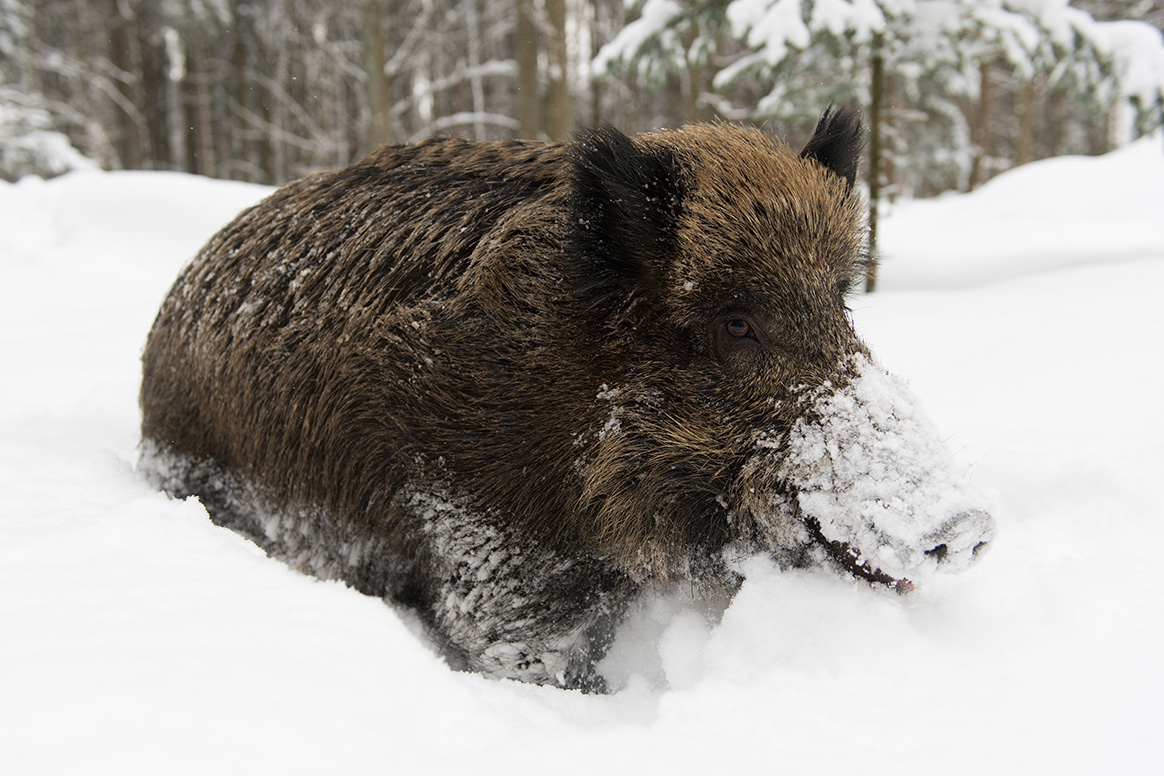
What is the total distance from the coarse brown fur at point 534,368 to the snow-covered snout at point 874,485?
0.05 meters

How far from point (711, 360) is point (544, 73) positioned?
15768 millimetres

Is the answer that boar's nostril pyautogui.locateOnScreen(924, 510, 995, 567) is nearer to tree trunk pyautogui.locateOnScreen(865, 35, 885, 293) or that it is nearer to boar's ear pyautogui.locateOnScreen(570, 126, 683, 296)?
boar's ear pyautogui.locateOnScreen(570, 126, 683, 296)

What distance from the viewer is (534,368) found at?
83.3 inches

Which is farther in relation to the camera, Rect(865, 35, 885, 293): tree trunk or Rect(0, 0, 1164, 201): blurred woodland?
Rect(865, 35, 885, 293): tree trunk

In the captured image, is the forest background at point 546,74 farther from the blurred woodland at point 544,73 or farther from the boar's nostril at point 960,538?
the boar's nostril at point 960,538

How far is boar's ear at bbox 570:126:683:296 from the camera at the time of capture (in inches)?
78.9

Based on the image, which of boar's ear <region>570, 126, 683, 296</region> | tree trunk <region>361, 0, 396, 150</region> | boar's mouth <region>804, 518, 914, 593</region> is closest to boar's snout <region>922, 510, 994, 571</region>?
boar's mouth <region>804, 518, 914, 593</region>

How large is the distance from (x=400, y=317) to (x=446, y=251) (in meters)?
0.26

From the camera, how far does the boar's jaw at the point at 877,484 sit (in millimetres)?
1602

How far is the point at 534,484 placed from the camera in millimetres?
2121

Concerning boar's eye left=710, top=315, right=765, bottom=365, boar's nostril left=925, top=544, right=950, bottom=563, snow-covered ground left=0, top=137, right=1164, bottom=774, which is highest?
boar's eye left=710, top=315, right=765, bottom=365

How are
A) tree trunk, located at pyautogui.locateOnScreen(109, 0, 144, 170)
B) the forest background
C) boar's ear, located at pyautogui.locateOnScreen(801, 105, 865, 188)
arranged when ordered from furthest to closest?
1. tree trunk, located at pyautogui.locateOnScreen(109, 0, 144, 170)
2. the forest background
3. boar's ear, located at pyautogui.locateOnScreen(801, 105, 865, 188)

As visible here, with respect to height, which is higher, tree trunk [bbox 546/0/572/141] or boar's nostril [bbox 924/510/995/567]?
tree trunk [bbox 546/0/572/141]

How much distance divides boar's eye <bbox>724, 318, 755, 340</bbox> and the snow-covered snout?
0.24 metres
